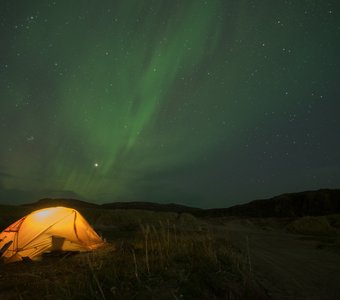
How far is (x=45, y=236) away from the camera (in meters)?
13.6

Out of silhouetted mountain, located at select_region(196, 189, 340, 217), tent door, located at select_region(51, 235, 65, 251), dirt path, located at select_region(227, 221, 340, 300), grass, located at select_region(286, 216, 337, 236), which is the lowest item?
dirt path, located at select_region(227, 221, 340, 300)

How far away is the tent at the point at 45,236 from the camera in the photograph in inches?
518

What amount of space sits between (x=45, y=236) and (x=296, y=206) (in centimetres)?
8916

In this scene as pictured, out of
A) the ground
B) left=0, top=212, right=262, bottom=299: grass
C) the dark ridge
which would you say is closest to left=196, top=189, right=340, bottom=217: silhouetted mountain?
the dark ridge

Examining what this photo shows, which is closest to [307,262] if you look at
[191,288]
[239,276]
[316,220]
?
[239,276]

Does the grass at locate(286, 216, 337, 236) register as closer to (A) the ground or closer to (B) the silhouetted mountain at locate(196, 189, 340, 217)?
(A) the ground

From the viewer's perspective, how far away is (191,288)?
6859mm

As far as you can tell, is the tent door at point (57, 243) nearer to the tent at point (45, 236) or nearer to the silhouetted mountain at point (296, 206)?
the tent at point (45, 236)

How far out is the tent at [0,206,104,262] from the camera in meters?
13.1

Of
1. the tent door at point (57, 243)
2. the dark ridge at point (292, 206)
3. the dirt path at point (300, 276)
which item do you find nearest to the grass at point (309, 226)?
the dirt path at point (300, 276)

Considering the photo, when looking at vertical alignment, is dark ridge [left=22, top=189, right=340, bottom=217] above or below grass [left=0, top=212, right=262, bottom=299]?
above

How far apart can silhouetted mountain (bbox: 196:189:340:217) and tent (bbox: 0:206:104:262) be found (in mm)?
76993

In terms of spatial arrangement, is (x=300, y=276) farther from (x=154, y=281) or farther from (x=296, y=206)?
(x=296, y=206)

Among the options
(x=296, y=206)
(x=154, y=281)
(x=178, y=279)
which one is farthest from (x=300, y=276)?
(x=296, y=206)
